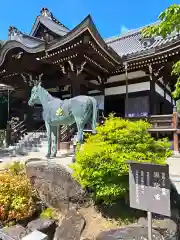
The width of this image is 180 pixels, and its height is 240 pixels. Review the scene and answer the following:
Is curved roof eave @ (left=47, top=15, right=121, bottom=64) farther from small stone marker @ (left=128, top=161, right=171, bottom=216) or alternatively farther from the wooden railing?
small stone marker @ (left=128, top=161, right=171, bottom=216)

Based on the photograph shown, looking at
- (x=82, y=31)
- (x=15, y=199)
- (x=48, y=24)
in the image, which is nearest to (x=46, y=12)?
(x=48, y=24)

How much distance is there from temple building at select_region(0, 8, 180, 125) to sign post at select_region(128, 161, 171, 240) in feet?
28.1

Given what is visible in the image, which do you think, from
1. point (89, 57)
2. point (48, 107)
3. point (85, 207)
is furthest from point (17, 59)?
point (85, 207)

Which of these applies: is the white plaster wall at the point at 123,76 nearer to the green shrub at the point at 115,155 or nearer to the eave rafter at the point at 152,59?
the eave rafter at the point at 152,59

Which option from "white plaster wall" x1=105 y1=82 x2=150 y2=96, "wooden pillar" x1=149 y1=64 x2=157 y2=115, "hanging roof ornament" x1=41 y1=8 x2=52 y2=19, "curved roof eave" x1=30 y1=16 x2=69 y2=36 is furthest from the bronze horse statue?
"hanging roof ornament" x1=41 y1=8 x2=52 y2=19

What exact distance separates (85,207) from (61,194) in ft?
2.08

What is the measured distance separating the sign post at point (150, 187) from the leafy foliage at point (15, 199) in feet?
8.84

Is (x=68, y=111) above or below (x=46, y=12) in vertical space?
below

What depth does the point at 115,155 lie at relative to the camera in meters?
3.98

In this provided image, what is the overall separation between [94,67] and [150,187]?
38.5ft

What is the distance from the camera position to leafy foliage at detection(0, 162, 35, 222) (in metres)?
4.58

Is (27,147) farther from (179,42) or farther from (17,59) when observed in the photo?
(179,42)

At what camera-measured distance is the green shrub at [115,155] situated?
13.1ft

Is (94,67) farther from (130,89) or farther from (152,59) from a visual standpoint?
(152,59)
